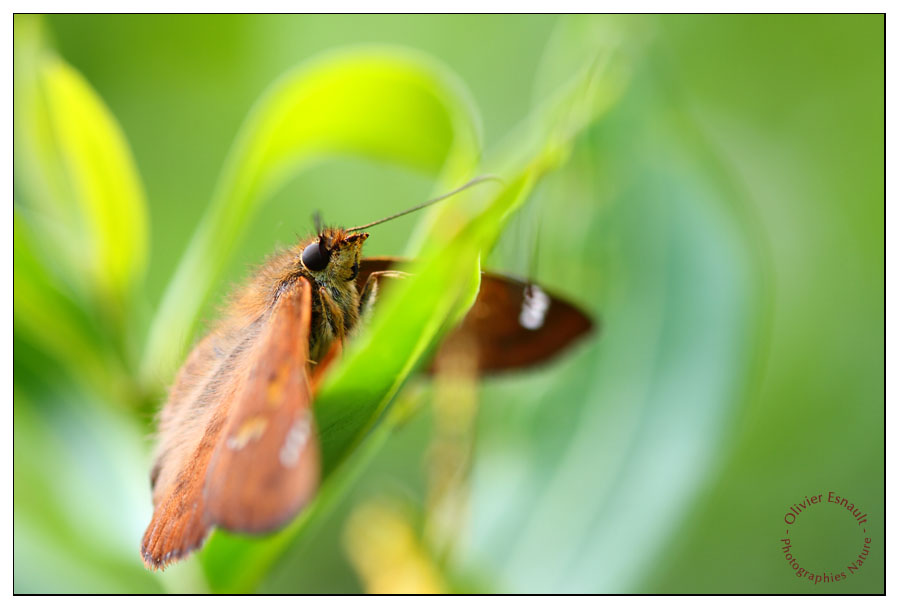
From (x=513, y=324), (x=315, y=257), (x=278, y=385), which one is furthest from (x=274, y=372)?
(x=513, y=324)

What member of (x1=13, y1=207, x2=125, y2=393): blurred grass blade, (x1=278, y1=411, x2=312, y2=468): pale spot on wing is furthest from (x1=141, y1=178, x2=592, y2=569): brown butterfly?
Result: (x1=13, y1=207, x2=125, y2=393): blurred grass blade

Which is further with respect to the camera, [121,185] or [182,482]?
[121,185]

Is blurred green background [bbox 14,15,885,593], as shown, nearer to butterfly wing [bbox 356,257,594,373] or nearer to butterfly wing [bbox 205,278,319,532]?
butterfly wing [bbox 356,257,594,373]

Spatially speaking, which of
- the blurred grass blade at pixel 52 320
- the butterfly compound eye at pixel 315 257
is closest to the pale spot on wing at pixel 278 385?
the butterfly compound eye at pixel 315 257

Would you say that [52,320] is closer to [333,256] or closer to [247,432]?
[333,256]

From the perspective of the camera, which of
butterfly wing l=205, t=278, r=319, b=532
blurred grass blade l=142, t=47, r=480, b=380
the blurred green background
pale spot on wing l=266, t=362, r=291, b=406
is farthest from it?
the blurred green background

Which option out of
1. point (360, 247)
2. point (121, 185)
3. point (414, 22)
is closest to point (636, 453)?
point (360, 247)

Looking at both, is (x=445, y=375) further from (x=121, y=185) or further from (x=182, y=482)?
(x=121, y=185)
